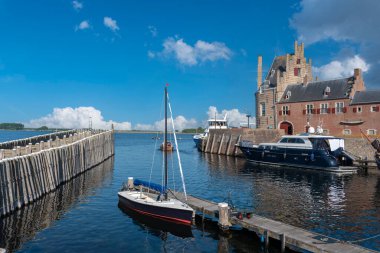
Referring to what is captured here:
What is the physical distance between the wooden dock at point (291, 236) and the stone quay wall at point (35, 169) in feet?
47.2

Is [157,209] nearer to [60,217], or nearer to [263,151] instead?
[60,217]

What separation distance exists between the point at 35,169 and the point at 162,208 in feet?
43.3

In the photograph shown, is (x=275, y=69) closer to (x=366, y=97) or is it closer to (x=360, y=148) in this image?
(x=366, y=97)

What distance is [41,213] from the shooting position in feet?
84.2

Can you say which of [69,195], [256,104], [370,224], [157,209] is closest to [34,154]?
[69,195]

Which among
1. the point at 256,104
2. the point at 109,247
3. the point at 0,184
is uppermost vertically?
the point at 256,104

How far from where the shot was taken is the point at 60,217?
25.3 m

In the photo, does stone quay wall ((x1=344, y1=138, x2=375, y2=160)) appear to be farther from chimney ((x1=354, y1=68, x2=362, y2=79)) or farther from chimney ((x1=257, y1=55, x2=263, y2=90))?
chimney ((x1=257, y1=55, x2=263, y2=90))

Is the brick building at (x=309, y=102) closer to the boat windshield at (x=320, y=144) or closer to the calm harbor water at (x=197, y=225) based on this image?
the boat windshield at (x=320, y=144)

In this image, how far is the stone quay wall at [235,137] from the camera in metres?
68.6

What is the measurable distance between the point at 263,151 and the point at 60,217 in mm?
37767

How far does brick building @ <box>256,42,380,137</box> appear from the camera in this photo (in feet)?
188

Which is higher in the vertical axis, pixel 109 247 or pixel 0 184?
pixel 0 184

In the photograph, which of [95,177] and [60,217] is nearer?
[60,217]
